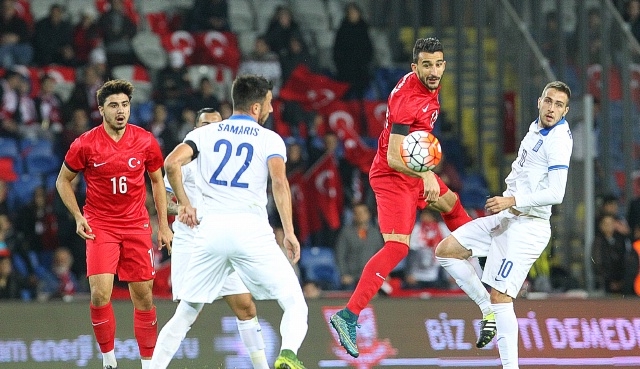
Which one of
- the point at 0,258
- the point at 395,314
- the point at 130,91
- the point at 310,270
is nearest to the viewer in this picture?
the point at 130,91

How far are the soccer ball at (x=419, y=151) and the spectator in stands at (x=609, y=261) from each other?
4564 millimetres

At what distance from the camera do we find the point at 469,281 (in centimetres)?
866

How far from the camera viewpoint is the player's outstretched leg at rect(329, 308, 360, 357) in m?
8.02

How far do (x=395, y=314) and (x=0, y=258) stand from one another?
14.0ft

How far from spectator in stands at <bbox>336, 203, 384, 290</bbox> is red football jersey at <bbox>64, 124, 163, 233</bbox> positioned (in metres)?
4.47

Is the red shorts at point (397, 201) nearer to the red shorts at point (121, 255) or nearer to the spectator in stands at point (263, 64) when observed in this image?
the red shorts at point (121, 255)

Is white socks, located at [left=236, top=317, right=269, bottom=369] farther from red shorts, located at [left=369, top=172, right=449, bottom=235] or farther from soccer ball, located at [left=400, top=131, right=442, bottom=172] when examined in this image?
soccer ball, located at [left=400, top=131, right=442, bottom=172]

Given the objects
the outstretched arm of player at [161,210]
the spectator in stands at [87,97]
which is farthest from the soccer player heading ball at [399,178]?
the spectator in stands at [87,97]

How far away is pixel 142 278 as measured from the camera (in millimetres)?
8398

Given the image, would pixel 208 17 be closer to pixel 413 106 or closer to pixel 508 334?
pixel 413 106

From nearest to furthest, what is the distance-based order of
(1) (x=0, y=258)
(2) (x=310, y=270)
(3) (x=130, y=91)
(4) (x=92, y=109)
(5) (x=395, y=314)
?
(3) (x=130, y=91) < (5) (x=395, y=314) < (1) (x=0, y=258) < (2) (x=310, y=270) < (4) (x=92, y=109)

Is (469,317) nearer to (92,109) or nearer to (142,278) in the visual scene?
(142,278)

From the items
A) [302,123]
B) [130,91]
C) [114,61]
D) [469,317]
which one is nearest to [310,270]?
[302,123]

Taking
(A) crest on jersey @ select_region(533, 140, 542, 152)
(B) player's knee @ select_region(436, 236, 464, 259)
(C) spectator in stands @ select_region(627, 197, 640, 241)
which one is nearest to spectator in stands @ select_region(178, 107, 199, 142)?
(C) spectator in stands @ select_region(627, 197, 640, 241)
